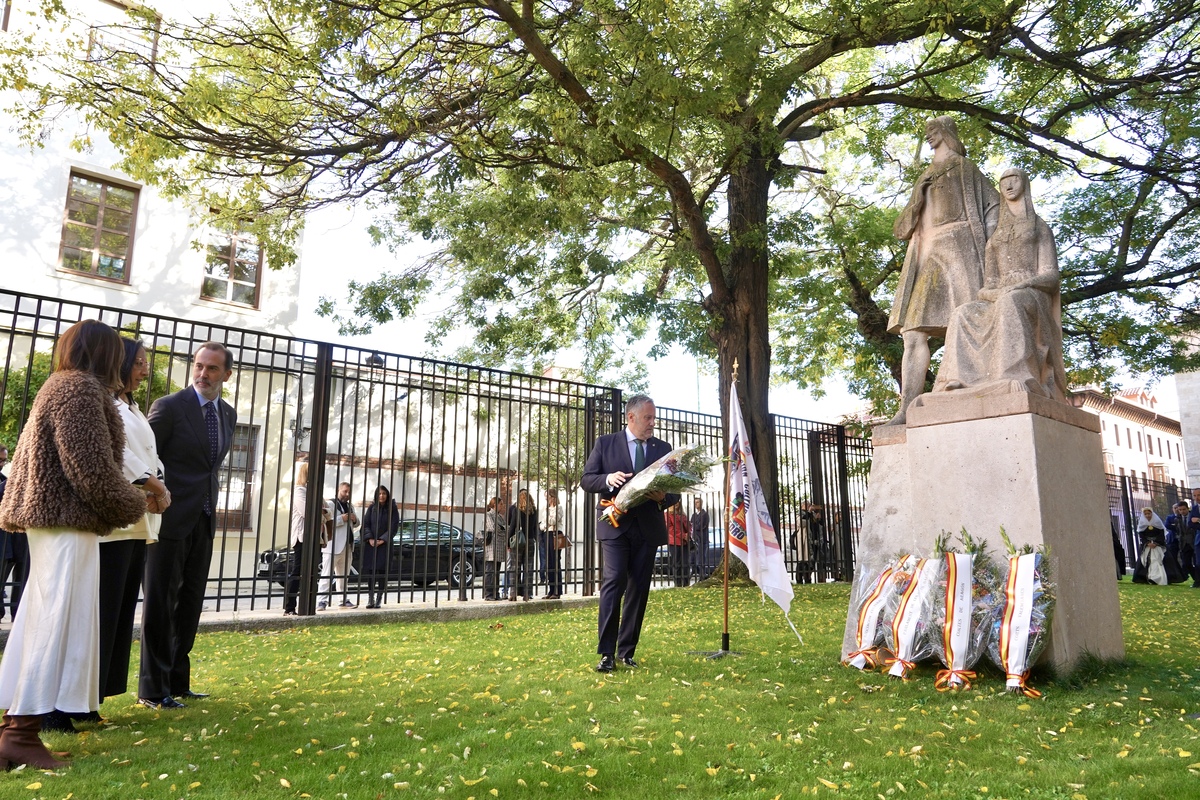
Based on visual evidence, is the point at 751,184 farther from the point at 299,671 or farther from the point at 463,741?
the point at 463,741

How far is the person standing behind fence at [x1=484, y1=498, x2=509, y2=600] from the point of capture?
1151 cm

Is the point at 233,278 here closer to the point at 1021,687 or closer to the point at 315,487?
the point at 315,487

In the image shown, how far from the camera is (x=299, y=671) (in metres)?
6.24

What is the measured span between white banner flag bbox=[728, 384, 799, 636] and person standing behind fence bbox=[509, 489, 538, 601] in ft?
17.1

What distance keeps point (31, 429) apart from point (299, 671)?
10.1 ft

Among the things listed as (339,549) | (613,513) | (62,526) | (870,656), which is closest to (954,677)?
(870,656)

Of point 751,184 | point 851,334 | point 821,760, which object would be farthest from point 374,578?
point 851,334

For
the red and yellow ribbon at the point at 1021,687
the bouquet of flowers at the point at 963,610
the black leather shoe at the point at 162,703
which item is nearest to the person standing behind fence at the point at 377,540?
the black leather shoe at the point at 162,703

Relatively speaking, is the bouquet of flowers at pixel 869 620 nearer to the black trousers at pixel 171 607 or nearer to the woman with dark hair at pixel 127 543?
the black trousers at pixel 171 607

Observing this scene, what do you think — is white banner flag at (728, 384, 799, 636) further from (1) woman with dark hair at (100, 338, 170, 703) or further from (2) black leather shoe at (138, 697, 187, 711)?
(1) woman with dark hair at (100, 338, 170, 703)

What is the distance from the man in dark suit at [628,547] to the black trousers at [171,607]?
2.67 metres

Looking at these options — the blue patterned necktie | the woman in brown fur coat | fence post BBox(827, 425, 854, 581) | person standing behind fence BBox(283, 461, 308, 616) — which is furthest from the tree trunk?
A: the woman in brown fur coat

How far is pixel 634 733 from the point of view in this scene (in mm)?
4168

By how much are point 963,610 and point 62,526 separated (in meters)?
5.18
